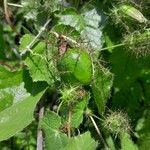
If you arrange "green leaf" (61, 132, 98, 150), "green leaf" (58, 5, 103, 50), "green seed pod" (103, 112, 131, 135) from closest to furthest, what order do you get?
"green leaf" (61, 132, 98, 150), "green seed pod" (103, 112, 131, 135), "green leaf" (58, 5, 103, 50)

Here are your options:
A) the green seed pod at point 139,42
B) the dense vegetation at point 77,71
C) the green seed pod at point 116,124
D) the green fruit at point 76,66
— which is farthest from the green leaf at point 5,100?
the green seed pod at point 139,42

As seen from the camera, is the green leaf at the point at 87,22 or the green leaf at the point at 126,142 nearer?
the green leaf at the point at 126,142

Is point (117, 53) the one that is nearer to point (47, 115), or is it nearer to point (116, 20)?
point (116, 20)

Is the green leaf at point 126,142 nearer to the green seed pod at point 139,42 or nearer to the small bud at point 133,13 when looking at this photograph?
the green seed pod at point 139,42

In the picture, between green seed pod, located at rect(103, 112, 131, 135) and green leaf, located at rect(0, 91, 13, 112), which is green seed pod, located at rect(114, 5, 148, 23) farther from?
green leaf, located at rect(0, 91, 13, 112)

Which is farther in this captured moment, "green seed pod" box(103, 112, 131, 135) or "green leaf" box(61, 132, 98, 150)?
"green seed pod" box(103, 112, 131, 135)

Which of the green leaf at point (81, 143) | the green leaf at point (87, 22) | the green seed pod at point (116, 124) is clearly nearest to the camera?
the green leaf at point (81, 143)

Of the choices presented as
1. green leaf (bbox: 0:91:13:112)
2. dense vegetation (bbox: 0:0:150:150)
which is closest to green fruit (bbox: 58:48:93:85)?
dense vegetation (bbox: 0:0:150:150)

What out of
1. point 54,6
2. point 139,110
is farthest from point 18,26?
point 139,110
